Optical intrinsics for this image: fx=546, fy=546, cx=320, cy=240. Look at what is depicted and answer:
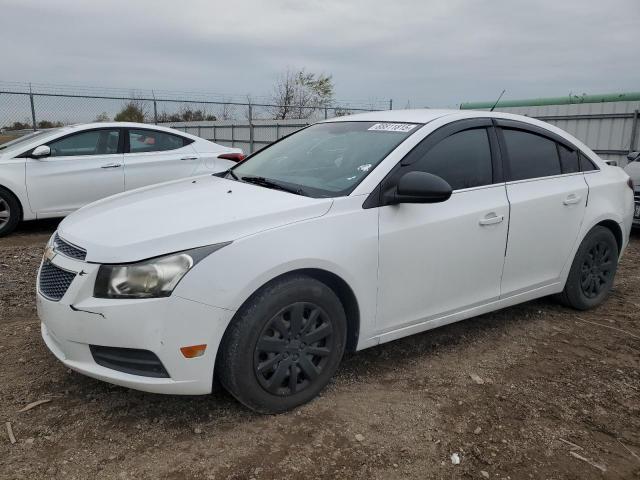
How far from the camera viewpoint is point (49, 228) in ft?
25.1

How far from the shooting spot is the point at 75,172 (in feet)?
23.5

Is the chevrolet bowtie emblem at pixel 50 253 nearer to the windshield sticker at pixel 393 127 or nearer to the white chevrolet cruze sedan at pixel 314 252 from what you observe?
the white chevrolet cruze sedan at pixel 314 252

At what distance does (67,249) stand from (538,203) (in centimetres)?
306

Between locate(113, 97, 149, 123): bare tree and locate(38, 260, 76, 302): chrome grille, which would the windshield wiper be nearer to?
locate(38, 260, 76, 302): chrome grille

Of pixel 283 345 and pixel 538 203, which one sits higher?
pixel 538 203

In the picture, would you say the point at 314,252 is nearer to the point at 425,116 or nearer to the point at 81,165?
the point at 425,116

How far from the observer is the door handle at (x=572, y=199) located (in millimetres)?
4079

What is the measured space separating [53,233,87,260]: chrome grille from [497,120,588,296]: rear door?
2666 mm

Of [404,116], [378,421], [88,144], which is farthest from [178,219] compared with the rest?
[88,144]

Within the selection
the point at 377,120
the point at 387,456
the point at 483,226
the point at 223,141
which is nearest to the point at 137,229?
the point at 387,456

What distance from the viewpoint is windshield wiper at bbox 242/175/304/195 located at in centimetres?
319

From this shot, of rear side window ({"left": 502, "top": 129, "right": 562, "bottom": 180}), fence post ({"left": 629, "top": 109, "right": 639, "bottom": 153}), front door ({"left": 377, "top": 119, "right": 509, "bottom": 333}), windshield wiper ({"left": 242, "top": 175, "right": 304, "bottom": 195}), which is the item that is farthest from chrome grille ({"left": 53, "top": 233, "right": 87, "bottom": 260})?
fence post ({"left": 629, "top": 109, "right": 639, "bottom": 153})

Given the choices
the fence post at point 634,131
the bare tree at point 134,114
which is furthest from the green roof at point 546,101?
the bare tree at point 134,114

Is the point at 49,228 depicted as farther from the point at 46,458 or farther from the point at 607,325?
the point at 607,325
